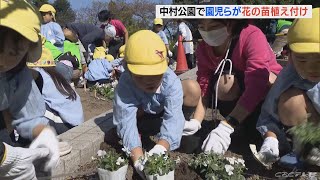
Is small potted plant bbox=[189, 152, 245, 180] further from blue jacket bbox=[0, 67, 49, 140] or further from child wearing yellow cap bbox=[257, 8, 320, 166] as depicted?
blue jacket bbox=[0, 67, 49, 140]

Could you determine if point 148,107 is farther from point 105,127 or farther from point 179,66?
point 179,66

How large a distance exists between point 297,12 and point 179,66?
618 centimetres

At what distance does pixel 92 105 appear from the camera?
6.17 m

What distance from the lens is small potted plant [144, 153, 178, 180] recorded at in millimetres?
2285

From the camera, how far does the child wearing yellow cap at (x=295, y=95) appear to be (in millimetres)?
2391

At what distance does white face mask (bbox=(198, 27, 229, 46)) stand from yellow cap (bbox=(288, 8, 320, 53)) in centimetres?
61

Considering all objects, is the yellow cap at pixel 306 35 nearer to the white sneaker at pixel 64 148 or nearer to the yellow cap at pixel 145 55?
the yellow cap at pixel 145 55

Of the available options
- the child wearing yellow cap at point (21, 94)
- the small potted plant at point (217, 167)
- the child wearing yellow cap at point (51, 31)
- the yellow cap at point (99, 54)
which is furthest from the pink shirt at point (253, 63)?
the yellow cap at point (99, 54)

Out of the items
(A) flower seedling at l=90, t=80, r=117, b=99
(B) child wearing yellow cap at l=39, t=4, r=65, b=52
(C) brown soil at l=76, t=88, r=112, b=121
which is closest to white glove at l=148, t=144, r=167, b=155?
(C) brown soil at l=76, t=88, r=112, b=121

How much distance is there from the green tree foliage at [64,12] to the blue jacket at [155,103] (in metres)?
13.2

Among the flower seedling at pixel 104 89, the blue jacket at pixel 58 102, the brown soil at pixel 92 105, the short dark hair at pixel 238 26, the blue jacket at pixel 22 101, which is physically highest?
the short dark hair at pixel 238 26

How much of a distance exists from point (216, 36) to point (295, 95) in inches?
27.8

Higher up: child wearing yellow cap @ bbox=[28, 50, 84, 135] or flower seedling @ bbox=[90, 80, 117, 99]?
child wearing yellow cap @ bbox=[28, 50, 84, 135]

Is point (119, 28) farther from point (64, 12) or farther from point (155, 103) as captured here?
point (64, 12)
